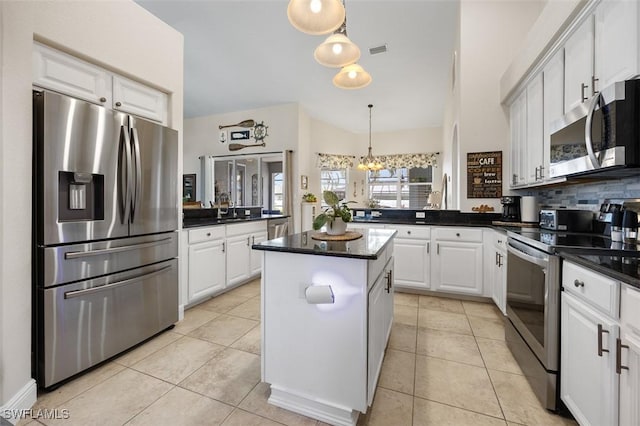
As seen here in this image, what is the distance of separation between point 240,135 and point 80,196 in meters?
4.68

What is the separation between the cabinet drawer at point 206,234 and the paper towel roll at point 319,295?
1909 mm

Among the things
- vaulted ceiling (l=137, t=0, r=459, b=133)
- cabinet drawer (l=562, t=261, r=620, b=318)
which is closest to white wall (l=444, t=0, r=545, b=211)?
vaulted ceiling (l=137, t=0, r=459, b=133)

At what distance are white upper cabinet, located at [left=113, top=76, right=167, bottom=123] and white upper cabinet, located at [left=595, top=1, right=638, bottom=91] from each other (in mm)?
3174

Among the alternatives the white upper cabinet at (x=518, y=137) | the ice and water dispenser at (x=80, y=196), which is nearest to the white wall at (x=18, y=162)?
the ice and water dispenser at (x=80, y=196)

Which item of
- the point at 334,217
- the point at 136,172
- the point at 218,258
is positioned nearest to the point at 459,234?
the point at 334,217

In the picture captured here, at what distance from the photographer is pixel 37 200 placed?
5.31 feet

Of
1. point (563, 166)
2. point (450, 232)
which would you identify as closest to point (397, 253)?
point (450, 232)

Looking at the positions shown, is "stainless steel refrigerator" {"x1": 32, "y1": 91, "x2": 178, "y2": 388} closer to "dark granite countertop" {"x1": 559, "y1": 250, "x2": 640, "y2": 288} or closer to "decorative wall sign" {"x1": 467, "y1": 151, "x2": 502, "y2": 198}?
"dark granite countertop" {"x1": 559, "y1": 250, "x2": 640, "y2": 288}

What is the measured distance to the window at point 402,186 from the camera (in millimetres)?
7566

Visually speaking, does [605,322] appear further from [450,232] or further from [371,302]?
[450,232]

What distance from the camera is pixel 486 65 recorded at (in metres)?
3.30

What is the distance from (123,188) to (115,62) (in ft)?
3.07

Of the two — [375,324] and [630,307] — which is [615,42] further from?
[375,324]

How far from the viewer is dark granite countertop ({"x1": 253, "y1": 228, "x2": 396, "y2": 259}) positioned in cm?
139
